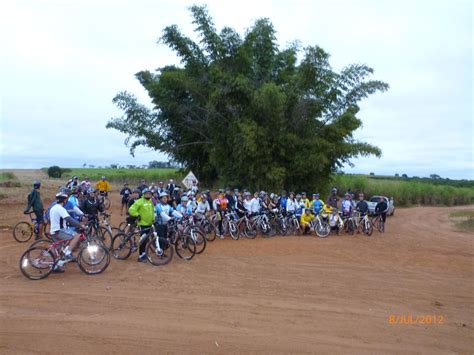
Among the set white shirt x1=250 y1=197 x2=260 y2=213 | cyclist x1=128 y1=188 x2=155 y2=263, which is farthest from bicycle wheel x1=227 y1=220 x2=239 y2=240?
cyclist x1=128 y1=188 x2=155 y2=263

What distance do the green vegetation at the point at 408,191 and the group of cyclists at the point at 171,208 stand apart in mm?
20455

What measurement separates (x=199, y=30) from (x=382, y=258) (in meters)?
15.2

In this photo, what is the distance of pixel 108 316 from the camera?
617 cm

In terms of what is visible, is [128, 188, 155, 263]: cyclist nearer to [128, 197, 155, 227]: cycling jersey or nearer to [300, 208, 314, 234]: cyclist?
[128, 197, 155, 227]: cycling jersey

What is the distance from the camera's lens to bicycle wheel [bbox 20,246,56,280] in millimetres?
8250

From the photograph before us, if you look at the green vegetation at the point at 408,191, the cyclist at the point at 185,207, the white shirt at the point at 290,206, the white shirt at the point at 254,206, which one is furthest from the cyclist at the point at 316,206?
the green vegetation at the point at 408,191

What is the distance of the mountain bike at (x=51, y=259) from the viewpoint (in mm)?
8258

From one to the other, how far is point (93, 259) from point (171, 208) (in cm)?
267

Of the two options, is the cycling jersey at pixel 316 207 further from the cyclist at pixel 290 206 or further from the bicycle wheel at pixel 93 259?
the bicycle wheel at pixel 93 259

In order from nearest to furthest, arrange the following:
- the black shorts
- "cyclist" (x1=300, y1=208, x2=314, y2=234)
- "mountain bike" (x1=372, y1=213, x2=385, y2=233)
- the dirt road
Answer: the dirt road
the black shorts
"cyclist" (x1=300, y1=208, x2=314, y2=234)
"mountain bike" (x1=372, y1=213, x2=385, y2=233)

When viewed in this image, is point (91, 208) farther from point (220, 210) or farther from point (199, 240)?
point (220, 210)

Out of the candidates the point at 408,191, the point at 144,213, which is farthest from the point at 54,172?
the point at 144,213

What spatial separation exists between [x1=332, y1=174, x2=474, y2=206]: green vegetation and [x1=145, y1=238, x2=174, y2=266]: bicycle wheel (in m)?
27.8
